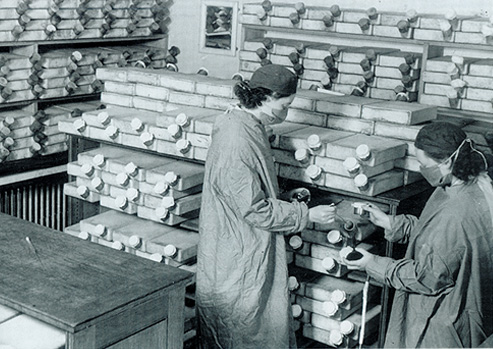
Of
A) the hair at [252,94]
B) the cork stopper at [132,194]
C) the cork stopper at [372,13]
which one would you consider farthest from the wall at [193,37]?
the hair at [252,94]

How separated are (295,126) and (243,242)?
931 millimetres

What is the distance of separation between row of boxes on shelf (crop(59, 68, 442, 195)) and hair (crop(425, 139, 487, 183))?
0.63m

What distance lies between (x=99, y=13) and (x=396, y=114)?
3047 mm

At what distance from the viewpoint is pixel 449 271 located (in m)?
2.79

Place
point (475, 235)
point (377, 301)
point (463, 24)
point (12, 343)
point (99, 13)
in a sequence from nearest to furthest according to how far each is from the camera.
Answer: point (12, 343), point (475, 235), point (377, 301), point (463, 24), point (99, 13)

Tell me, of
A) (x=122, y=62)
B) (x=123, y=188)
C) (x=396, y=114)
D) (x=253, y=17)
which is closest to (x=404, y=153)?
(x=396, y=114)

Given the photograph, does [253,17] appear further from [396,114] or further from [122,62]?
[396,114]

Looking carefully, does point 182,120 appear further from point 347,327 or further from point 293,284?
point 347,327

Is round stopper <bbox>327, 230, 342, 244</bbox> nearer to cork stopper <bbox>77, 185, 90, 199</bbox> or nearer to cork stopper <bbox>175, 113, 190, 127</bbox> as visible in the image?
cork stopper <bbox>175, 113, 190, 127</bbox>

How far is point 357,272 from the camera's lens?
386 cm

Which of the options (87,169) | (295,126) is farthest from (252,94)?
(87,169)

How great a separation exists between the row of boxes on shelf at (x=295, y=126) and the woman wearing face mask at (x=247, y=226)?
373 millimetres

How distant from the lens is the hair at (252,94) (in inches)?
130

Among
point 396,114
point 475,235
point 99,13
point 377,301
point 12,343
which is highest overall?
point 99,13
